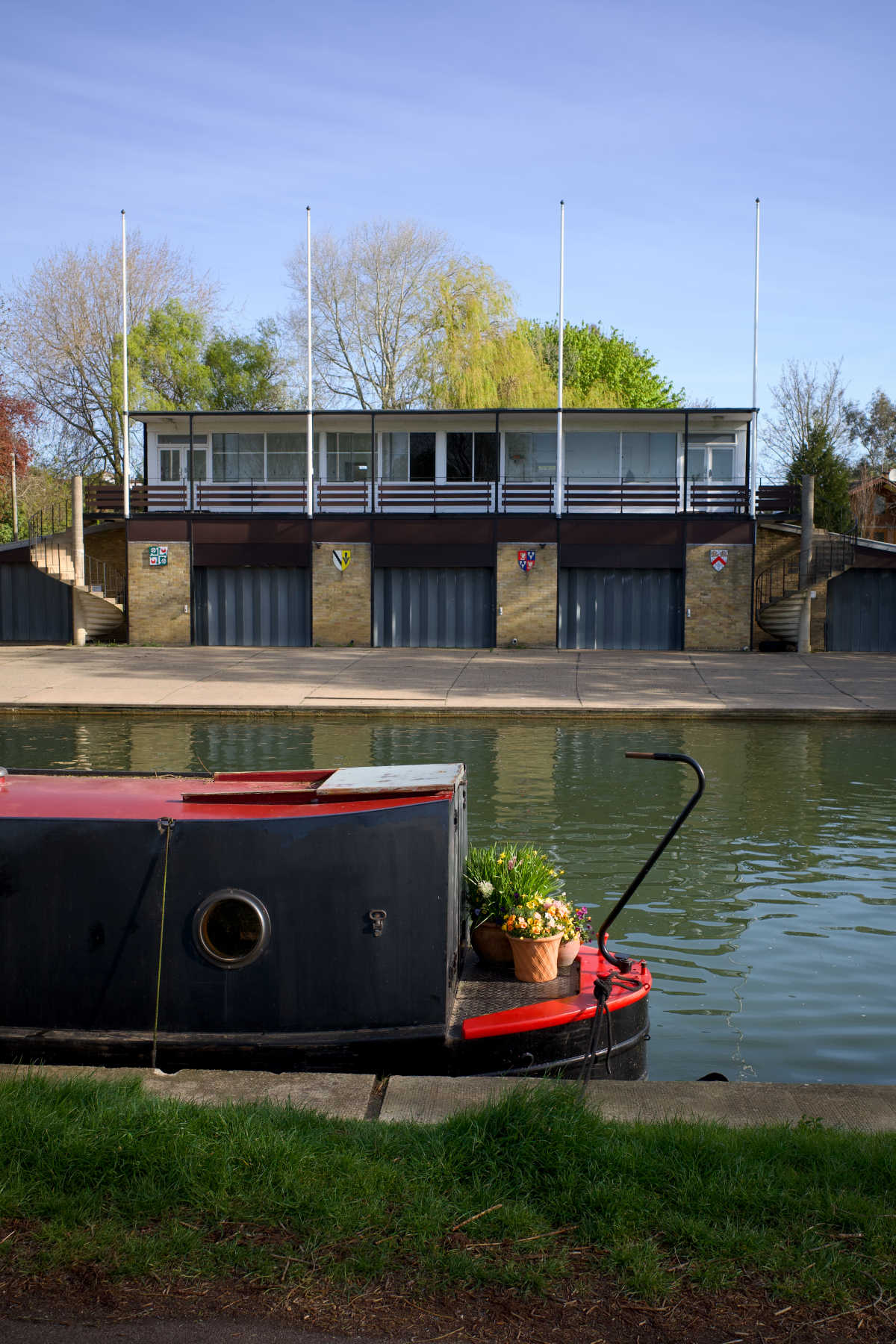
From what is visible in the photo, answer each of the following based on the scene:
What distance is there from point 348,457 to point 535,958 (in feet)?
106

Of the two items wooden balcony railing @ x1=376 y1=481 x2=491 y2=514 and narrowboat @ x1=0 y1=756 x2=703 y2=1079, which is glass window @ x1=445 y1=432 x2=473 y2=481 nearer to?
wooden balcony railing @ x1=376 y1=481 x2=491 y2=514

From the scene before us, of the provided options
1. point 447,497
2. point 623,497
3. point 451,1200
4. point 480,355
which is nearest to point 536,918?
point 451,1200

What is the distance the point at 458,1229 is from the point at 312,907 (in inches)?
83.3

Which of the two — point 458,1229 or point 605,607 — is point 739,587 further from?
point 458,1229

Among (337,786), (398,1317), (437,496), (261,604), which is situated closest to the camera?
(398,1317)

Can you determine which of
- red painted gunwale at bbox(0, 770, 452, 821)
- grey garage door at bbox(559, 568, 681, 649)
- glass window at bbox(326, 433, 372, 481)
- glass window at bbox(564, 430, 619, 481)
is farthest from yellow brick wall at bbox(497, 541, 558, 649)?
red painted gunwale at bbox(0, 770, 452, 821)

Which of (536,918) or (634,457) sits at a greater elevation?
(634,457)

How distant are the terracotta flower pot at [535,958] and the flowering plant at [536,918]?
0.03 meters

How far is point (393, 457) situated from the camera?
36.9 meters

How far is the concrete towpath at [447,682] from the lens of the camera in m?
22.2

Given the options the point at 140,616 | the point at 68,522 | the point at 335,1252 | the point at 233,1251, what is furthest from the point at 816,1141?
the point at 68,522

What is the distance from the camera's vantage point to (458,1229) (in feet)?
12.6

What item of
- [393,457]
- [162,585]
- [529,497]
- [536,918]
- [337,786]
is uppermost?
[393,457]

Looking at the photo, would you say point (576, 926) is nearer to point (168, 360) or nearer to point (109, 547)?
point (109, 547)
